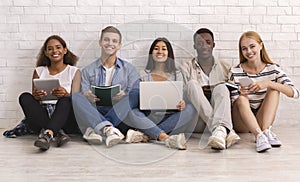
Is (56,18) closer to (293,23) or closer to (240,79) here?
(240,79)

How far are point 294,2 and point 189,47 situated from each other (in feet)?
3.12

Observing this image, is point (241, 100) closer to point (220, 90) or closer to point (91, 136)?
point (220, 90)

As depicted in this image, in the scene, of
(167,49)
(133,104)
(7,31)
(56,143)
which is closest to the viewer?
(56,143)

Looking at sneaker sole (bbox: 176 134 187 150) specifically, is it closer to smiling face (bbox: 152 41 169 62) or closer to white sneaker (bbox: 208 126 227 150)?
white sneaker (bbox: 208 126 227 150)

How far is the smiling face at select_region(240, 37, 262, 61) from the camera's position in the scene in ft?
11.3

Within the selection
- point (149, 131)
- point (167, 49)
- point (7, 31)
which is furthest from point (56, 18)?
point (149, 131)

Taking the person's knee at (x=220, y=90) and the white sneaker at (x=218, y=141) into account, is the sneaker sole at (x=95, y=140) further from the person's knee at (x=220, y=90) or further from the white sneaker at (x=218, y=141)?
the person's knee at (x=220, y=90)

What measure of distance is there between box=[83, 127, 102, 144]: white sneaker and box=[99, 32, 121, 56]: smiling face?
67 centimetres

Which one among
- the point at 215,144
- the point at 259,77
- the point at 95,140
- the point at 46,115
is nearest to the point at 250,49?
the point at 259,77

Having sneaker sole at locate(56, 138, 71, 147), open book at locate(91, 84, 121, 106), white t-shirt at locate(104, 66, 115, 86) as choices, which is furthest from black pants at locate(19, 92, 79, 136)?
white t-shirt at locate(104, 66, 115, 86)

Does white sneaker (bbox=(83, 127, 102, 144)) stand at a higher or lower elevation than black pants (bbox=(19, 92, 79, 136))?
lower

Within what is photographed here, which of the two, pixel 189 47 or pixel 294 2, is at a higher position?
pixel 294 2

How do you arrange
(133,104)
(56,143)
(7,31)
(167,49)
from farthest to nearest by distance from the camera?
(7,31), (167,49), (133,104), (56,143)

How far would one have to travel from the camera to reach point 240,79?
3.41 m
